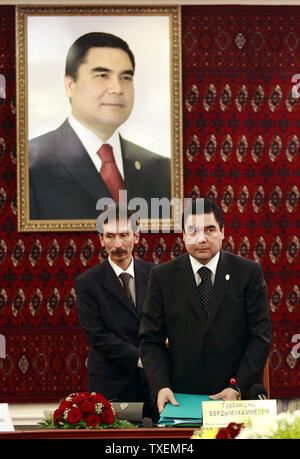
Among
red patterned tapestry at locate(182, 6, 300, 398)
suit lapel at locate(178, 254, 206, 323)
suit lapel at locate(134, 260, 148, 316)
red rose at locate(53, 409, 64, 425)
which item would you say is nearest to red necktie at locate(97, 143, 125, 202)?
red patterned tapestry at locate(182, 6, 300, 398)

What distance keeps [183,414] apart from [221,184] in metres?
4.07

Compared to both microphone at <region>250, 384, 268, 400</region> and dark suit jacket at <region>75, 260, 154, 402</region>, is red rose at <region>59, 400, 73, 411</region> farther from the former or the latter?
dark suit jacket at <region>75, 260, 154, 402</region>

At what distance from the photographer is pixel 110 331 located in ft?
14.9

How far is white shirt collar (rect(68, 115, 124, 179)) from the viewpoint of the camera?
705 cm

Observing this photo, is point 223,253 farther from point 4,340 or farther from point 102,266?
point 4,340

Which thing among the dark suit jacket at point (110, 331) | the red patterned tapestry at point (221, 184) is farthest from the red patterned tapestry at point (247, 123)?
the dark suit jacket at point (110, 331)

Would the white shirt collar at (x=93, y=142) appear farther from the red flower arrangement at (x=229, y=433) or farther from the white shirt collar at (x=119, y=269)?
the red flower arrangement at (x=229, y=433)

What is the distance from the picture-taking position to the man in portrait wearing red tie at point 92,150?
7000mm

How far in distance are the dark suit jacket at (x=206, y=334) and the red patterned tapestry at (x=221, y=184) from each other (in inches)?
130

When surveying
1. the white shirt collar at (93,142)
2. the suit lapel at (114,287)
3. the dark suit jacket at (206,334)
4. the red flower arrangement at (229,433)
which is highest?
the white shirt collar at (93,142)

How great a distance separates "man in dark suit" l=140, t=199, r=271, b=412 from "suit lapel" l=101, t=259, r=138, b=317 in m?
0.74

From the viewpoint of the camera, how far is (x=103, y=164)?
7062mm

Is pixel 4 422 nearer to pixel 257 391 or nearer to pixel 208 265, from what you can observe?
pixel 257 391

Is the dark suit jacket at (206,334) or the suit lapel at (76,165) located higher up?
the suit lapel at (76,165)
